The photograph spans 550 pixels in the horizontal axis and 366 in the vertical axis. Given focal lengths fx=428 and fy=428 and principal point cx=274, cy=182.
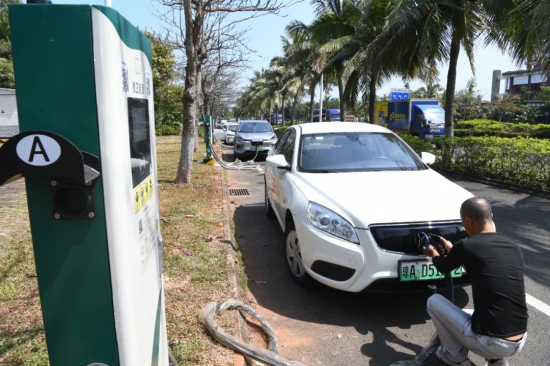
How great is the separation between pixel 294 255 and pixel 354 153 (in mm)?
1592

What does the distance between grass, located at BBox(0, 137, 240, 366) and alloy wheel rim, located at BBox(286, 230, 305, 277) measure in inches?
25.8

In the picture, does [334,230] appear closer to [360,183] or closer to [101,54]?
[360,183]

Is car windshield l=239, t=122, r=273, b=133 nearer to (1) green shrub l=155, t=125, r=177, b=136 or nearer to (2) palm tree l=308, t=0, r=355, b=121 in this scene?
(2) palm tree l=308, t=0, r=355, b=121

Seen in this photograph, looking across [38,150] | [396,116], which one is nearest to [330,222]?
[38,150]

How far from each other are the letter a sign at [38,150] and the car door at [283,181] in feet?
11.2

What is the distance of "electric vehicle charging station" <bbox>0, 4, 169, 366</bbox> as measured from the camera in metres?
1.39

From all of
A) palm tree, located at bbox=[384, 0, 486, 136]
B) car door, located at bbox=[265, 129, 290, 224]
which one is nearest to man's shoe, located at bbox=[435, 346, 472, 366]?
car door, located at bbox=[265, 129, 290, 224]

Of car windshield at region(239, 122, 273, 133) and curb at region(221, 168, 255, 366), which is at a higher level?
car windshield at region(239, 122, 273, 133)

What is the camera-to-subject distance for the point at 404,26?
1231 centimetres

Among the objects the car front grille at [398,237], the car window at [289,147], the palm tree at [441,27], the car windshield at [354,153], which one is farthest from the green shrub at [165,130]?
the car front grille at [398,237]

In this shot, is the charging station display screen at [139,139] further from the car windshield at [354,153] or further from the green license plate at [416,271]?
the car windshield at [354,153]

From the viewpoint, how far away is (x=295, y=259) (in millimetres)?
4410

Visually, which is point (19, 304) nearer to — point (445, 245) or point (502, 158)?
point (445, 245)

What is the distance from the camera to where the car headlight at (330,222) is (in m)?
3.70
